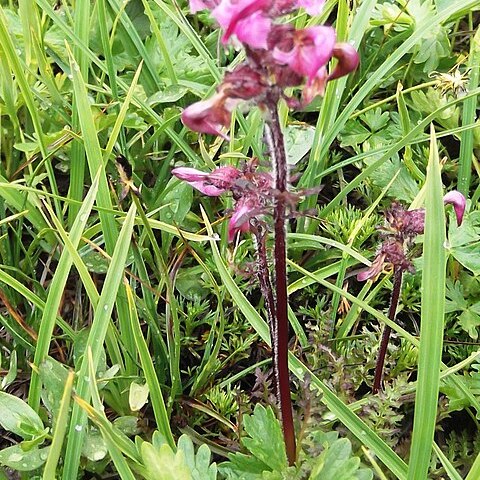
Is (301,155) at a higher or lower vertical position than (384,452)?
higher

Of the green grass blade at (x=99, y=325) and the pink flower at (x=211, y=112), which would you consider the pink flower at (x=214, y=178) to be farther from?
the pink flower at (x=211, y=112)

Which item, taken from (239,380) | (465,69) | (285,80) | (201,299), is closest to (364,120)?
(465,69)

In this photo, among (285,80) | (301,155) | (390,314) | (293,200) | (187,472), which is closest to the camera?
(285,80)

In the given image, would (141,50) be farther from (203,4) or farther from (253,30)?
(253,30)

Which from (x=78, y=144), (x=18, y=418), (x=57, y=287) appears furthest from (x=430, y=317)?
(x=78, y=144)

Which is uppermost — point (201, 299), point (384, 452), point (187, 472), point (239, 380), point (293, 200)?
point (293, 200)

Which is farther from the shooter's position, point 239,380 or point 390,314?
point 239,380

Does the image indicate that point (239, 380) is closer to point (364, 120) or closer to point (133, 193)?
point (133, 193)

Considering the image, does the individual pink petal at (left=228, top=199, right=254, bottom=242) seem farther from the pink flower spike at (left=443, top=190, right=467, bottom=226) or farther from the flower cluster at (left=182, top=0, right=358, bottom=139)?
the pink flower spike at (left=443, top=190, right=467, bottom=226)
